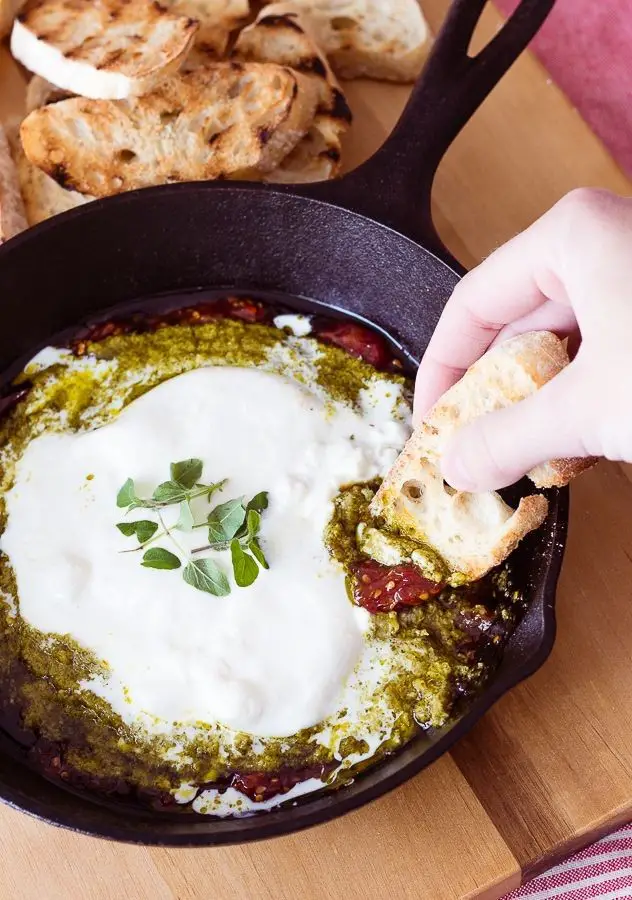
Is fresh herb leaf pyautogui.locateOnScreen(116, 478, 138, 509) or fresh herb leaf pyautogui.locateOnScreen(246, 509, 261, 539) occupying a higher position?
fresh herb leaf pyautogui.locateOnScreen(246, 509, 261, 539)

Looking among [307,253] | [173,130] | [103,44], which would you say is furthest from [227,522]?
[103,44]

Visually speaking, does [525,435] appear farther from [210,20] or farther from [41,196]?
[210,20]

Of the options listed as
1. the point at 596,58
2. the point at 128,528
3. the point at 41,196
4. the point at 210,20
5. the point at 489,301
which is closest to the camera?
the point at 489,301

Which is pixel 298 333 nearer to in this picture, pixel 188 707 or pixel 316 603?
pixel 316 603

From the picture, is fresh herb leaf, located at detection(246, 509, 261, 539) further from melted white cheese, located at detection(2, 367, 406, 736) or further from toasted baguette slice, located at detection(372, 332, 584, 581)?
toasted baguette slice, located at detection(372, 332, 584, 581)

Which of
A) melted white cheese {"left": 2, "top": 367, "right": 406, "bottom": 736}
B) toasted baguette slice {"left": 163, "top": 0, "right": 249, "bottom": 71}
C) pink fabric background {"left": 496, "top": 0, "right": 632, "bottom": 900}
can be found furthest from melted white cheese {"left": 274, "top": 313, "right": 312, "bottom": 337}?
pink fabric background {"left": 496, "top": 0, "right": 632, "bottom": 900}
